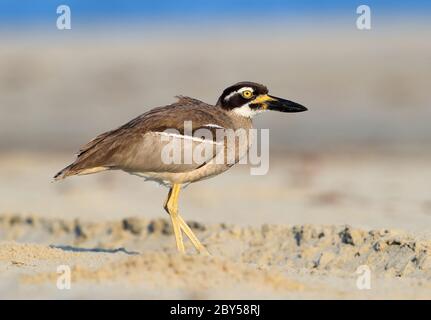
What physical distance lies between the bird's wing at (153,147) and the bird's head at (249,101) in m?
0.70

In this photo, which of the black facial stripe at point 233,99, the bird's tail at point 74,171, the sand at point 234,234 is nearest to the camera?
the sand at point 234,234

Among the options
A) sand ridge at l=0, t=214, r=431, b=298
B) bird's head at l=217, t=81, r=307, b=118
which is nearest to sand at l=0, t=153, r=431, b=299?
sand ridge at l=0, t=214, r=431, b=298

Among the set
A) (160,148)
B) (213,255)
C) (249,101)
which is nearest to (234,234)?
(213,255)

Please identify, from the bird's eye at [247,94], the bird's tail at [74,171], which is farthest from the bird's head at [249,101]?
the bird's tail at [74,171]

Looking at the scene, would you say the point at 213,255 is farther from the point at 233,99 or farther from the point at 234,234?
the point at 233,99

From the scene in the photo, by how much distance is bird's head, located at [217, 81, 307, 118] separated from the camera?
10750 mm

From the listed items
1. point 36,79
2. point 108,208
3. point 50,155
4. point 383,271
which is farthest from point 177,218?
point 36,79

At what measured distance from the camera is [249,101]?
10.8m

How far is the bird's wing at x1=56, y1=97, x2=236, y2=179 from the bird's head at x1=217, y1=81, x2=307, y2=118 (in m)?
0.70

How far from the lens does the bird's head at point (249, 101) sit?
35.3 feet

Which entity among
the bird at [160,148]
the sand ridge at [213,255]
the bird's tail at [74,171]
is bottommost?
the sand ridge at [213,255]

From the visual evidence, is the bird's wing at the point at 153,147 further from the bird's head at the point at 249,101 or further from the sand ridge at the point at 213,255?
the sand ridge at the point at 213,255
